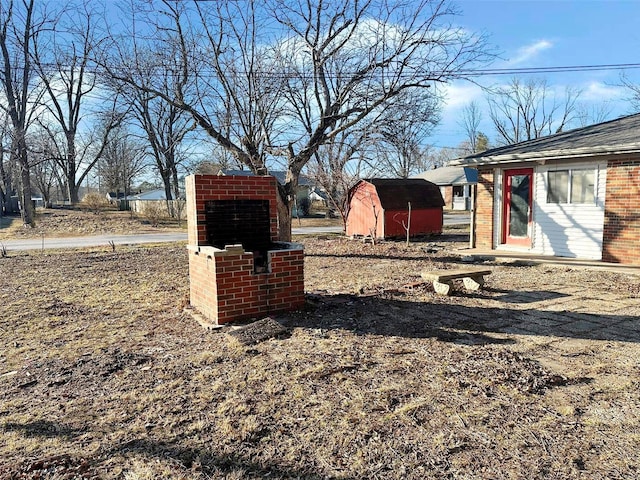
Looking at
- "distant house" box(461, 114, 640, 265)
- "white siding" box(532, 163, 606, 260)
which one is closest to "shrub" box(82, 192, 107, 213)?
"distant house" box(461, 114, 640, 265)

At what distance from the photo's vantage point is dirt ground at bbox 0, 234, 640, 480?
2330 mm

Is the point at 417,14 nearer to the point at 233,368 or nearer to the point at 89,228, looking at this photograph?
the point at 233,368

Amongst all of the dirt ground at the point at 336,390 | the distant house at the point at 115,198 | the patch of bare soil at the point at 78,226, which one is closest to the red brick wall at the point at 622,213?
the dirt ground at the point at 336,390

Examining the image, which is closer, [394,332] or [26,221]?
[394,332]

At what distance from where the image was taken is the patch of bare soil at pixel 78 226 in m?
21.6

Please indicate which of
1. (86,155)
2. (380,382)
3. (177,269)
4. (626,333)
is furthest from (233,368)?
(86,155)

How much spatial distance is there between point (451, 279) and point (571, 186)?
505 cm

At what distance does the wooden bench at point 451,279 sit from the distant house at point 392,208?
8.01m

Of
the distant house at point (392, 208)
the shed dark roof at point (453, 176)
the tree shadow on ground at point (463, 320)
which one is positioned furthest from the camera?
the shed dark roof at point (453, 176)

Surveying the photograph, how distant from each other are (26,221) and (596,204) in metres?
26.8

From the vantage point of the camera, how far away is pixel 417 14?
9.37 meters

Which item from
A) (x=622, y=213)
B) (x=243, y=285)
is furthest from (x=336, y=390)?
(x=622, y=213)

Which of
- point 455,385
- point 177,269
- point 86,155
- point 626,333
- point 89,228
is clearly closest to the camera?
point 455,385

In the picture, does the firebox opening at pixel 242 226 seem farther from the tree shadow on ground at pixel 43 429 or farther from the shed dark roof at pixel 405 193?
the shed dark roof at pixel 405 193
